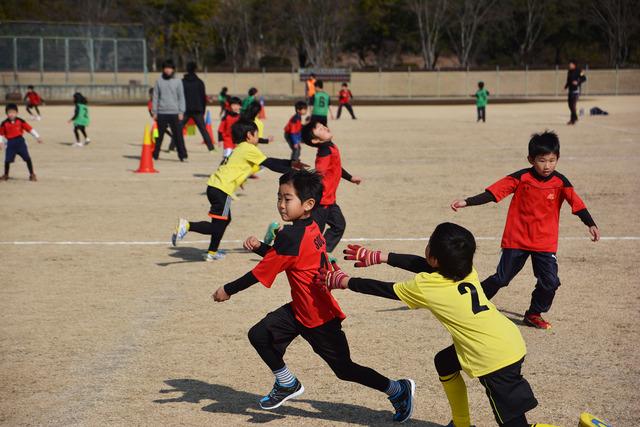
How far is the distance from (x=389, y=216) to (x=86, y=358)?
22.4ft

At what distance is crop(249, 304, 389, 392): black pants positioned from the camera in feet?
17.2

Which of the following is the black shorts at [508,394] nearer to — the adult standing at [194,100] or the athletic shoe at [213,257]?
the athletic shoe at [213,257]

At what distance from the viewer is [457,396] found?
4.94 meters

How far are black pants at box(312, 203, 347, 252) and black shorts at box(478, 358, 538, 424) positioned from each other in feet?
15.9

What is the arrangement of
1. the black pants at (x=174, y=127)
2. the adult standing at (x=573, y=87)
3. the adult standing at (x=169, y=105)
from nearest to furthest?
1. the adult standing at (x=169, y=105)
2. the black pants at (x=174, y=127)
3. the adult standing at (x=573, y=87)

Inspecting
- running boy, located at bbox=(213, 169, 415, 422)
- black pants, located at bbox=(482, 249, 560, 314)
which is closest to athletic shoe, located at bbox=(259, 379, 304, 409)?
running boy, located at bbox=(213, 169, 415, 422)

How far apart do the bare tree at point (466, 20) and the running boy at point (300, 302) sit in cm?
7285

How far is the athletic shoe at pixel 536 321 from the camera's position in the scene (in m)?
7.27

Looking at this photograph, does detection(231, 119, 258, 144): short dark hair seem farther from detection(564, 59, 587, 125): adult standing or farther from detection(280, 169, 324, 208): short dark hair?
detection(564, 59, 587, 125): adult standing

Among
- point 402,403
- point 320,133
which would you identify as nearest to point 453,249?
point 402,403

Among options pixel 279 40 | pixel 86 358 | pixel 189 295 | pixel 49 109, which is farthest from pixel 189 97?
pixel 279 40

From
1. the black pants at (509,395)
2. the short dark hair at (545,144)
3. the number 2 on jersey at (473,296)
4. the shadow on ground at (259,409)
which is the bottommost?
the shadow on ground at (259,409)

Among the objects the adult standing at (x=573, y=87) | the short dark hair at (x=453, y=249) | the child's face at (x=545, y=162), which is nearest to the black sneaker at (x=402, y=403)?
the short dark hair at (x=453, y=249)

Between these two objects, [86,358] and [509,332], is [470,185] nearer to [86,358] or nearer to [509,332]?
[86,358]
